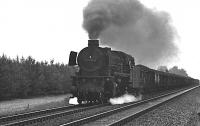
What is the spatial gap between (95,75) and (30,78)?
A: 1526 cm

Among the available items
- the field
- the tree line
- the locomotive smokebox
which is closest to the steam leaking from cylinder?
the field

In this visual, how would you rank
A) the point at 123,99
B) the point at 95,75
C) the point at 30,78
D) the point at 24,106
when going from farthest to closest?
the point at 30,78 < the point at 123,99 < the point at 24,106 < the point at 95,75

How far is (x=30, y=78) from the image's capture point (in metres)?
34.2

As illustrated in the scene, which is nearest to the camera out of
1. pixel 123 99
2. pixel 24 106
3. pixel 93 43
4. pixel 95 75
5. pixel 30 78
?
pixel 95 75

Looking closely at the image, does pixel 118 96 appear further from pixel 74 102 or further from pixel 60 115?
pixel 60 115

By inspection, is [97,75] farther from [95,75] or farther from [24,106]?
[24,106]

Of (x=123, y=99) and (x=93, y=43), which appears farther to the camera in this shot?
(x=123, y=99)

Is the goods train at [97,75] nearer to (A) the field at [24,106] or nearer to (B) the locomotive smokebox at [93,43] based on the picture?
(B) the locomotive smokebox at [93,43]

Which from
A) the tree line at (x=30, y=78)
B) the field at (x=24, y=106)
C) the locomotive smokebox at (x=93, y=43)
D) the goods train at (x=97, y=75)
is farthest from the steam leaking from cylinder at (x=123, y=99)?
the tree line at (x=30, y=78)

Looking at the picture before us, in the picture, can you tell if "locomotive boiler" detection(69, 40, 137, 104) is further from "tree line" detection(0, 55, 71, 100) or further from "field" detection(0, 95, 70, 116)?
"tree line" detection(0, 55, 71, 100)

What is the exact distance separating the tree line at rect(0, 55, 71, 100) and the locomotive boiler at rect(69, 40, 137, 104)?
10.4 metres

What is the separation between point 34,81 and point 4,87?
18.7 feet

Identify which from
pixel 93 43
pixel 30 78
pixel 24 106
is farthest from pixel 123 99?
pixel 30 78

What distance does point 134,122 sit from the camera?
482 inches
